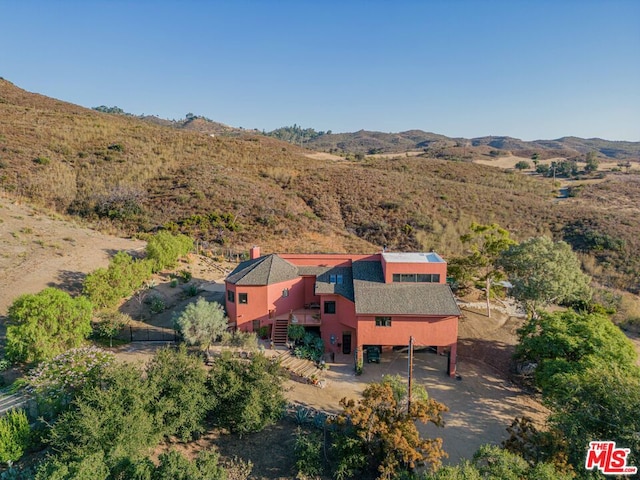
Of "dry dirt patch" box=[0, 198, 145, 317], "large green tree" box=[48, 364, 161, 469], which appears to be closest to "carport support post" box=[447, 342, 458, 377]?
"large green tree" box=[48, 364, 161, 469]

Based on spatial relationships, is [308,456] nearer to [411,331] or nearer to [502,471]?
[502,471]

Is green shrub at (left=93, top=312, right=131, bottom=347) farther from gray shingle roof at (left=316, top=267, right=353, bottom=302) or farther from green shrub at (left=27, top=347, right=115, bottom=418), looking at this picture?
gray shingle roof at (left=316, top=267, right=353, bottom=302)

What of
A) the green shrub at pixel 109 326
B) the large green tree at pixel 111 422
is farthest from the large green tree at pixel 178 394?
the green shrub at pixel 109 326

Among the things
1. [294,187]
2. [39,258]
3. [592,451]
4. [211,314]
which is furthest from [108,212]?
[592,451]

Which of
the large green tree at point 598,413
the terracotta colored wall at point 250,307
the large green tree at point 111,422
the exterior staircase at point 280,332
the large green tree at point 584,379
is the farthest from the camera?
the terracotta colored wall at point 250,307

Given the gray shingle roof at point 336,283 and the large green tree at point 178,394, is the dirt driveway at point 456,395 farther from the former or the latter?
the large green tree at point 178,394
